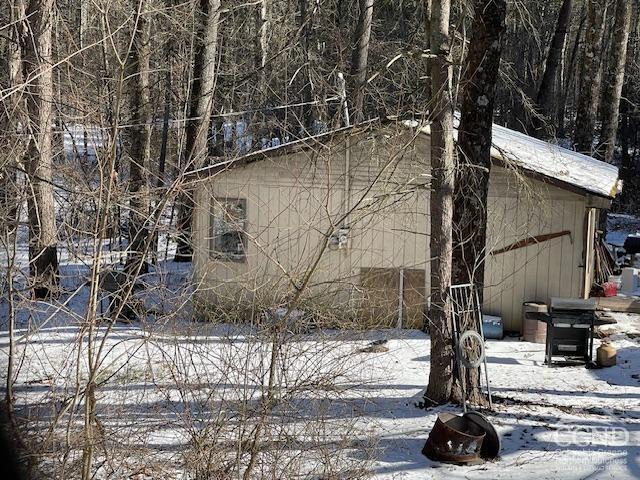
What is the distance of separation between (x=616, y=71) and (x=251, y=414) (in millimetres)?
15881

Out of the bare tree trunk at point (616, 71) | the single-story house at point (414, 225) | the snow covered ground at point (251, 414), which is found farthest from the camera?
the bare tree trunk at point (616, 71)

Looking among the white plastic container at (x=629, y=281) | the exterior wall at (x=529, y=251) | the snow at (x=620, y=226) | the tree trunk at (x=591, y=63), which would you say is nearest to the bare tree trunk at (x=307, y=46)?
the exterior wall at (x=529, y=251)

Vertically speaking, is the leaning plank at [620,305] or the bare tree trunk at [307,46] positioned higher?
the bare tree trunk at [307,46]

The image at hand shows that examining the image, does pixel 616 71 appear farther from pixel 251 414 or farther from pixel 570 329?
pixel 251 414

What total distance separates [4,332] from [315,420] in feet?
13.7

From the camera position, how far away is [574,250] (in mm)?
13953

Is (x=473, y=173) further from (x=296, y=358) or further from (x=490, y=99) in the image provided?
(x=296, y=358)

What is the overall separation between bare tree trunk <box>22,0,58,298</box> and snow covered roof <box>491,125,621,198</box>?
19.3 feet

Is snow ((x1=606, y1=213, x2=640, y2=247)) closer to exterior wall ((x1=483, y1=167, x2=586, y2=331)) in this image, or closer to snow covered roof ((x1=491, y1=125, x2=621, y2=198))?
snow covered roof ((x1=491, y1=125, x2=621, y2=198))

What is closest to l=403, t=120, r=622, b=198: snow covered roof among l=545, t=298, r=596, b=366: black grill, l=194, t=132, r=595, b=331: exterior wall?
l=194, t=132, r=595, b=331: exterior wall

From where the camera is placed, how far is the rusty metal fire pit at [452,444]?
809cm

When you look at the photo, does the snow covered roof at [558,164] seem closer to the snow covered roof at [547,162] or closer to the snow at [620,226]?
the snow covered roof at [547,162]

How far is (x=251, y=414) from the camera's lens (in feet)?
22.1

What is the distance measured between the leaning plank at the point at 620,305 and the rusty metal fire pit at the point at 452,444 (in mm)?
7578
